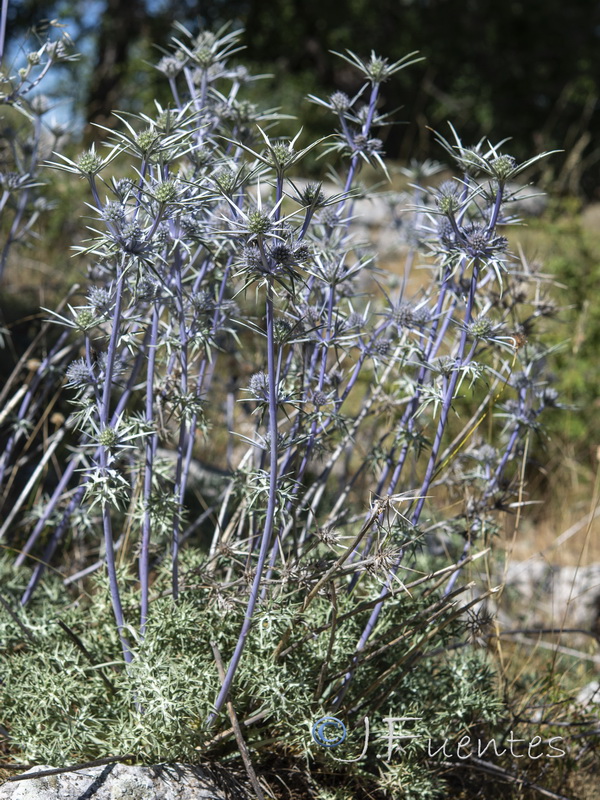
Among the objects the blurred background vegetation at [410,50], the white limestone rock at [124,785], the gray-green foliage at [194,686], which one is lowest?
the white limestone rock at [124,785]

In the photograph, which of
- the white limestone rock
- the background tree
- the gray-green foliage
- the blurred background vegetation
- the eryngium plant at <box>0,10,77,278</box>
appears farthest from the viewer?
the background tree

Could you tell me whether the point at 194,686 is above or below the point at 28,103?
below

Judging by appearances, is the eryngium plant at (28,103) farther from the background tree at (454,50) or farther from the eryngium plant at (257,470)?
the background tree at (454,50)

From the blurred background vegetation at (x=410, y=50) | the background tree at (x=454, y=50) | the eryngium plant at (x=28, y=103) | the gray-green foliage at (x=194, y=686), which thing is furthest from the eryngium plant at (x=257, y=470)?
the background tree at (x=454, y=50)

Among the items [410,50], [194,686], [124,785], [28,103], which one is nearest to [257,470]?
[194,686]

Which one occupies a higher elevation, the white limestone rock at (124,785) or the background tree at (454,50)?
the background tree at (454,50)

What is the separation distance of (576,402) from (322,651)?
148 inches

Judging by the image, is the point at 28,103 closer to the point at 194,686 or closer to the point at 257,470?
the point at 257,470

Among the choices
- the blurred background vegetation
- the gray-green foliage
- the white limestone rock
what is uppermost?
the blurred background vegetation

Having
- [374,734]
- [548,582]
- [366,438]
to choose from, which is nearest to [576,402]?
[548,582]

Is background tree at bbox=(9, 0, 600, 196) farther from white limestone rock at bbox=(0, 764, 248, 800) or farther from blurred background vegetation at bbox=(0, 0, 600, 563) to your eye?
white limestone rock at bbox=(0, 764, 248, 800)

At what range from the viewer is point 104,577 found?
94.7 inches

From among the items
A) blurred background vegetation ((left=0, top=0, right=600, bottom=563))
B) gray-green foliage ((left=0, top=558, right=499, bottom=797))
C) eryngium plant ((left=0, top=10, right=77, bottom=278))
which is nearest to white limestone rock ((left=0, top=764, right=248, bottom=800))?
gray-green foliage ((left=0, top=558, right=499, bottom=797))

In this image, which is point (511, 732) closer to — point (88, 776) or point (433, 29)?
point (88, 776)
